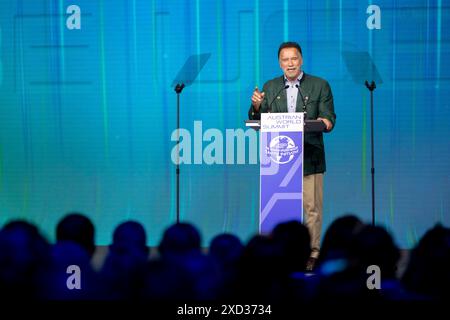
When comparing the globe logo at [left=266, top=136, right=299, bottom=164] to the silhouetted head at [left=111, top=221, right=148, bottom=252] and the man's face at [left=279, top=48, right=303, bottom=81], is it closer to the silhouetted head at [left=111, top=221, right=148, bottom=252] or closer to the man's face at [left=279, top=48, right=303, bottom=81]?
the man's face at [left=279, top=48, right=303, bottom=81]

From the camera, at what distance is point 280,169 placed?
411 cm

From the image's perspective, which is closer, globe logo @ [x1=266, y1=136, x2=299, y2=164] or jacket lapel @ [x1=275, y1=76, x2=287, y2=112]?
globe logo @ [x1=266, y1=136, x2=299, y2=164]

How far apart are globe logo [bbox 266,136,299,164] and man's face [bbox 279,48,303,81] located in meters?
0.67

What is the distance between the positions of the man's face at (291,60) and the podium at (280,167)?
0.60m

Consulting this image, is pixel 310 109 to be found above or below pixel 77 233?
above

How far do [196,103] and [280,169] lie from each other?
2.01 metres

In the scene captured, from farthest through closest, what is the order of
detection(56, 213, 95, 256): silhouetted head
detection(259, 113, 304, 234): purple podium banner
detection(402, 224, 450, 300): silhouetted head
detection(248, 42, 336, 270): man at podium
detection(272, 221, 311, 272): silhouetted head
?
detection(248, 42, 336, 270): man at podium < detection(259, 113, 304, 234): purple podium banner < detection(56, 213, 95, 256): silhouetted head < detection(272, 221, 311, 272): silhouetted head < detection(402, 224, 450, 300): silhouetted head

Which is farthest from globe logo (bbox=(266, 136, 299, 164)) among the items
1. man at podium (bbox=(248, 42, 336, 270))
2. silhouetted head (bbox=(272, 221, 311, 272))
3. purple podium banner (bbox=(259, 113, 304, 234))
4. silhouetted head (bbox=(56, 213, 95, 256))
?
silhouetted head (bbox=(56, 213, 95, 256))

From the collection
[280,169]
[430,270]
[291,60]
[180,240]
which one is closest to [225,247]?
[180,240]

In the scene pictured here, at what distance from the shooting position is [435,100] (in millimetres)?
5766

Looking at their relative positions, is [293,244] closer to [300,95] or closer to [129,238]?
[129,238]

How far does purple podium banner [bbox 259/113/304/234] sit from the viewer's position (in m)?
4.05

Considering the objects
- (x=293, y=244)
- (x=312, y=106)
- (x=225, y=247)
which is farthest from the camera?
(x=312, y=106)

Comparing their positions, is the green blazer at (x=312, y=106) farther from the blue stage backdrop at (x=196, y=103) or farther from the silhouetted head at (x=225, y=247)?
the silhouetted head at (x=225, y=247)
